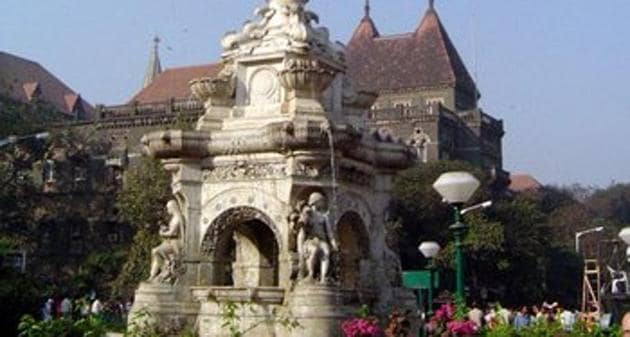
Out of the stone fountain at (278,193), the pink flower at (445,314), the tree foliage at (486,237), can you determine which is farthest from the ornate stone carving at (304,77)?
the tree foliage at (486,237)

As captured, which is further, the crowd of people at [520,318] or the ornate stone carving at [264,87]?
the crowd of people at [520,318]

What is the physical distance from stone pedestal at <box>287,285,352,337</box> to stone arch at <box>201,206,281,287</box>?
5.43 ft

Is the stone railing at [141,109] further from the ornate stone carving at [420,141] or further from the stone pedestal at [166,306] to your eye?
the stone pedestal at [166,306]

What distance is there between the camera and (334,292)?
501 inches

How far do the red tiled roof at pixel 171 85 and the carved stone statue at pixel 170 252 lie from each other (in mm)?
64547

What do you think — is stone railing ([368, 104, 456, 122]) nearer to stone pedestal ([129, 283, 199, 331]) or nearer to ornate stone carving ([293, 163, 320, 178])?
ornate stone carving ([293, 163, 320, 178])

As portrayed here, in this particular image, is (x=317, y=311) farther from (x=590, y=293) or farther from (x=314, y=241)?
(x=590, y=293)

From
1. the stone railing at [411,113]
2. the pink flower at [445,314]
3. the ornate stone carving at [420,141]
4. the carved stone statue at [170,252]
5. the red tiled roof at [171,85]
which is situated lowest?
the pink flower at [445,314]

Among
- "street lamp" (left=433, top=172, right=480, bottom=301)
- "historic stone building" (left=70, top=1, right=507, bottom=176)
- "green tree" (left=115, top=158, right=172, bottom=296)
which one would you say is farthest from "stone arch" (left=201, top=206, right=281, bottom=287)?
"historic stone building" (left=70, top=1, right=507, bottom=176)

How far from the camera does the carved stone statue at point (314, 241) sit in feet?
41.9

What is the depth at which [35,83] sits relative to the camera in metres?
89.6

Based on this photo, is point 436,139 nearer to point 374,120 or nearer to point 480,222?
point 374,120

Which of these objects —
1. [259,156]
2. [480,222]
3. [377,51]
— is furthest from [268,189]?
[377,51]

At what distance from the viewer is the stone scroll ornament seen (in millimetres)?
12781
